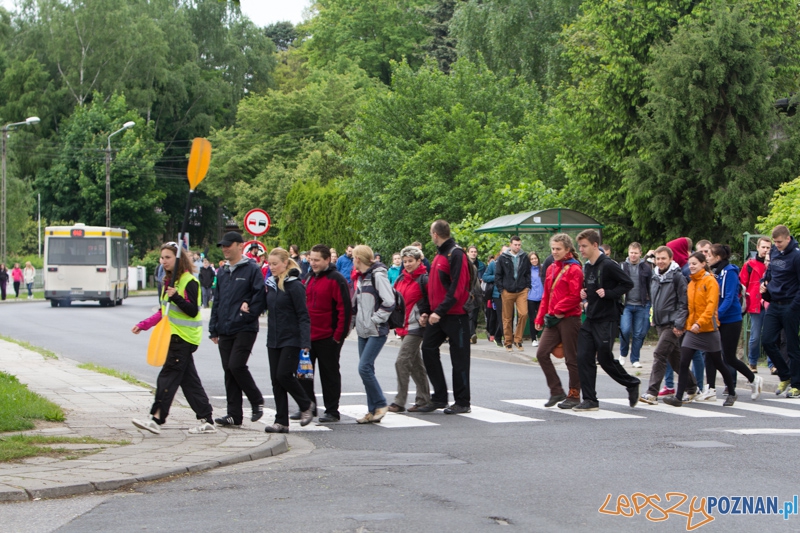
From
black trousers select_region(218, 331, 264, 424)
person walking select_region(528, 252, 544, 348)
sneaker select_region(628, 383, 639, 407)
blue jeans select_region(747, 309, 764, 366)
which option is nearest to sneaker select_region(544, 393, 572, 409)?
sneaker select_region(628, 383, 639, 407)

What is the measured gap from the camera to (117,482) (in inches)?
293

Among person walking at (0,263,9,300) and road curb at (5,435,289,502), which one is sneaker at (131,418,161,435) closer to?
road curb at (5,435,289,502)

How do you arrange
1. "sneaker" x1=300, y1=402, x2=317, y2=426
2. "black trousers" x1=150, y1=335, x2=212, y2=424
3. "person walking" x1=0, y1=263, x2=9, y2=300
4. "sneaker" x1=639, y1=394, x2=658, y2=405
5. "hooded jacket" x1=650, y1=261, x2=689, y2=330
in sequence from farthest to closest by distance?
"person walking" x1=0, y1=263, x2=9, y2=300
"sneaker" x1=639, y1=394, x2=658, y2=405
"hooded jacket" x1=650, y1=261, x2=689, y2=330
"sneaker" x1=300, y1=402, x2=317, y2=426
"black trousers" x1=150, y1=335, x2=212, y2=424

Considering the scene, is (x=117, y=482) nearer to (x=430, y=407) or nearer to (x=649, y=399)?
(x=430, y=407)

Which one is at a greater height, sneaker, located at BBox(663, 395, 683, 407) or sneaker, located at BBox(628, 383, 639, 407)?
sneaker, located at BBox(628, 383, 639, 407)

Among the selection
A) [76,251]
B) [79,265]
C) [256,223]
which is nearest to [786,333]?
[256,223]

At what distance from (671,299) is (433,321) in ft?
10.00

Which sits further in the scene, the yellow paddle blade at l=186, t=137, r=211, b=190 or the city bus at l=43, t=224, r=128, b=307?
the city bus at l=43, t=224, r=128, b=307

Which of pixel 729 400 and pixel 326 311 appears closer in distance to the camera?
pixel 326 311

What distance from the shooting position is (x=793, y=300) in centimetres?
1246

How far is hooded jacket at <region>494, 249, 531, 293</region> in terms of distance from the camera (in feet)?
64.5

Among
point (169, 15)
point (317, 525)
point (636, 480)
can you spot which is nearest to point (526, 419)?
point (636, 480)

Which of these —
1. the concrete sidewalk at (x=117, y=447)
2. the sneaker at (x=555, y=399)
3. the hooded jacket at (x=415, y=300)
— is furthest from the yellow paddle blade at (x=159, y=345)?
the sneaker at (x=555, y=399)

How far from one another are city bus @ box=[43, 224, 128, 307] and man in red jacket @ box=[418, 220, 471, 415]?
104 feet
